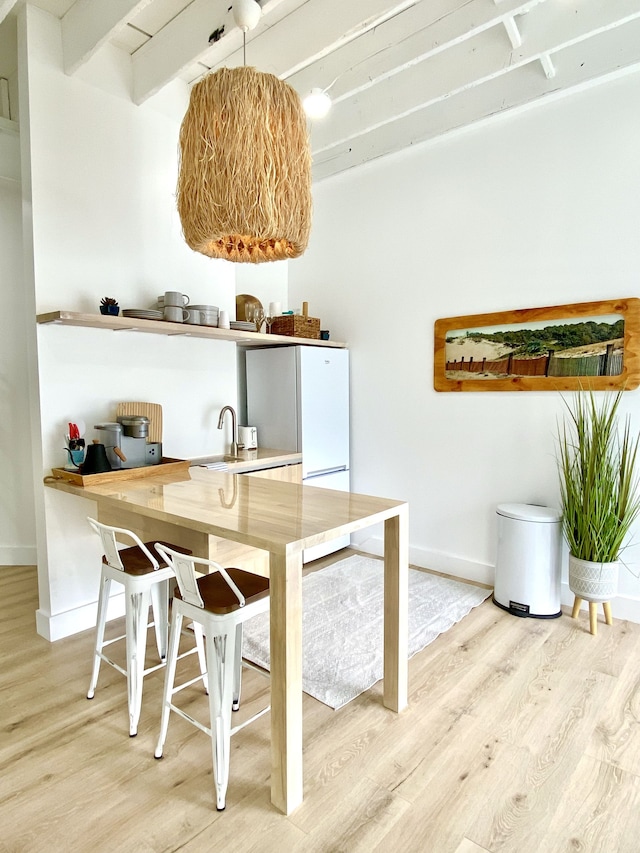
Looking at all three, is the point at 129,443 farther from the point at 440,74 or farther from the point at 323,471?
the point at 440,74

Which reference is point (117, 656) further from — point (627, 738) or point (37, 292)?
point (627, 738)

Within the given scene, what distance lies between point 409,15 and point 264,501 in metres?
2.53

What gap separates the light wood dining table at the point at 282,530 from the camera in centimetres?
155

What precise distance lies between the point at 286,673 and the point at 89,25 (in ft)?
10.1

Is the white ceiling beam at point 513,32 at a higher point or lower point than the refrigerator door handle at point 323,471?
higher

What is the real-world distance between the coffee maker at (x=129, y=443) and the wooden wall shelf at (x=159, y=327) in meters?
0.52

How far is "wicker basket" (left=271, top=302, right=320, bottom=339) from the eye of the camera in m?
3.83

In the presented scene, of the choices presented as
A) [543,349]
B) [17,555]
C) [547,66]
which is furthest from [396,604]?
[17,555]

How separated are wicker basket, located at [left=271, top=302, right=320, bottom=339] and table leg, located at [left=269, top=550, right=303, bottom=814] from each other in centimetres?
254

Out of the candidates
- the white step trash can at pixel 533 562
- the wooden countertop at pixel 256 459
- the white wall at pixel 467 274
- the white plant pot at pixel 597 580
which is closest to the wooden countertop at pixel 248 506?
the wooden countertop at pixel 256 459

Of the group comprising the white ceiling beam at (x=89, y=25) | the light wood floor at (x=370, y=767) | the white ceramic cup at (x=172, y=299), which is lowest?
the light wood floor at (x=370, y=767)

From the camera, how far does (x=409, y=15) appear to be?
257 centimetres

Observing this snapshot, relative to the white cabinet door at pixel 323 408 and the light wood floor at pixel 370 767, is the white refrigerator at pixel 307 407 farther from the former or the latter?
the light wood floor at pixel 370 767

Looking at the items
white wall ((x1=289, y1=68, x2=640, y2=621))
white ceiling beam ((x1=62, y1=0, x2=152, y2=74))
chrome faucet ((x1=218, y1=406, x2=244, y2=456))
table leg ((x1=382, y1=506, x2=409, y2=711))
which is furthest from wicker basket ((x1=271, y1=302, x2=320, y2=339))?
table leg ((x1=382, y1=506, x2=409, y2=711))
